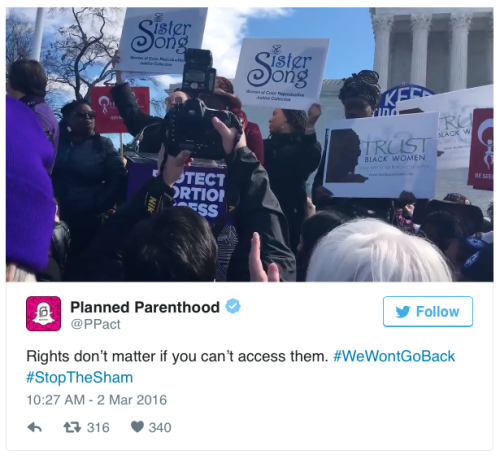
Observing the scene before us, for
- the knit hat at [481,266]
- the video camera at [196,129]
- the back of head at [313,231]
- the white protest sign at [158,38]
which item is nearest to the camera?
the knit hat at [481,266]

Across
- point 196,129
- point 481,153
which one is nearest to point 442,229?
point 481,153

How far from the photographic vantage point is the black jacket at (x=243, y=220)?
2.22 m

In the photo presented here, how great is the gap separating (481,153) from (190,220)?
180 cm

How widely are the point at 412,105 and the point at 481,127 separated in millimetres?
714

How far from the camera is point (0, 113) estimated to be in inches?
74.4

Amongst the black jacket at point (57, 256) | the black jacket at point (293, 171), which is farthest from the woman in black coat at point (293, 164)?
the black jacket at point (57, 256)

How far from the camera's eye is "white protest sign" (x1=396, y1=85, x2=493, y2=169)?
10.2 feet

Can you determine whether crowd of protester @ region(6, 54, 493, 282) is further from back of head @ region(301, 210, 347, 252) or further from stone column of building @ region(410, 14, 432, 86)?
stone column of building @ region(410, 14, 432, 86)

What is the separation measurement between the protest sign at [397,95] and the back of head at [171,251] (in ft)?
8.27

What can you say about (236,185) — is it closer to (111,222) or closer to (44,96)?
(111,222)

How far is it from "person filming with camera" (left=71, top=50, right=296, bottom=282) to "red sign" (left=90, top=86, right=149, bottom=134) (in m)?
0.98
